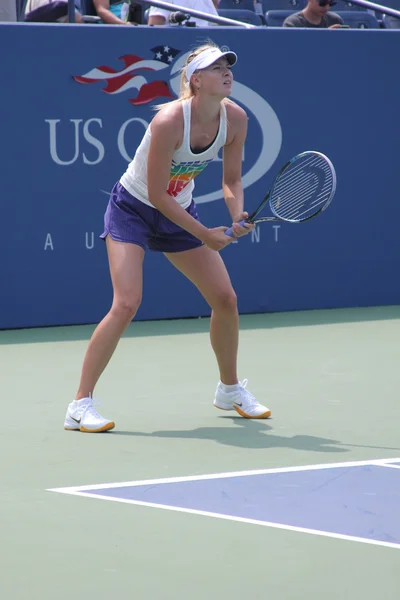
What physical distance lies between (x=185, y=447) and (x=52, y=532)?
1.23m

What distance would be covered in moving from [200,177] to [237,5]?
11.7 ft

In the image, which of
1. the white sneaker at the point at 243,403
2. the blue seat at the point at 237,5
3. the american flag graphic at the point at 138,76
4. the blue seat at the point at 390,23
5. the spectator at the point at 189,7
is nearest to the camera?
the white sneaker at the point at 243,403

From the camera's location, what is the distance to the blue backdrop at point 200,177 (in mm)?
7895

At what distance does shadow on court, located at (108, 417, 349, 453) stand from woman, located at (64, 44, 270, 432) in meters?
0.17

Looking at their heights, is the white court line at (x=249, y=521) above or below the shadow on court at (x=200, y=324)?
above

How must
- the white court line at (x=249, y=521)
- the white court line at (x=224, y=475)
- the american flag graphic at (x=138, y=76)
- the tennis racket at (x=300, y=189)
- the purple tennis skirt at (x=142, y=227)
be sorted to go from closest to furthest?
the white court line at (x=249, y=521) < the white court line at (x=224, y=475) < the purple tennis skirt at (x=142, y=227) < the tennis racket at (x=300, y=189) < the american flag graphic at (x=138, y=76)

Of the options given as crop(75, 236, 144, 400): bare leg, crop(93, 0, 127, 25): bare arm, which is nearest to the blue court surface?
crop(75, 236, 144, 400): bare leg

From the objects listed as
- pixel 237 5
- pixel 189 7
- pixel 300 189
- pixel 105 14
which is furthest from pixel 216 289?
pixel 237 5

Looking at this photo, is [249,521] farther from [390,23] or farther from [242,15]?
[390,23]

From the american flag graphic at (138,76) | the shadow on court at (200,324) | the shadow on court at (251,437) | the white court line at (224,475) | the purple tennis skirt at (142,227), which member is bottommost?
the shadow on court at (200,324)

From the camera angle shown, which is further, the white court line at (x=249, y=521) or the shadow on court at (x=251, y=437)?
the shadow on court at (x=251, y=437)

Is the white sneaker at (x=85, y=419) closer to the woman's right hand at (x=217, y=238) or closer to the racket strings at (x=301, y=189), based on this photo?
the woman's right hand at (x=217, y=238)

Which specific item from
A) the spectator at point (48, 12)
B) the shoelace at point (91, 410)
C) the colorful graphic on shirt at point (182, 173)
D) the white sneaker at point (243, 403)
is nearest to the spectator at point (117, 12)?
the spectator at point (48, 12)

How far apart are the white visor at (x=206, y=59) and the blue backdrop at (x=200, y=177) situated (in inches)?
119
